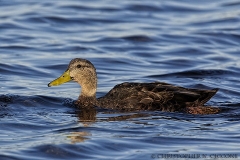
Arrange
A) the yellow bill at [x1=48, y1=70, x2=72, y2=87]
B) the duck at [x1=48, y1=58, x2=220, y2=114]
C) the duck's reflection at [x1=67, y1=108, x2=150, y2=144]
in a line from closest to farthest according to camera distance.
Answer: the duck's reflection at [x1=67, y1=108, x2=150, y2=144] → the duck at [x1=48, y1=58, x2=220, y2=114] → the yellow bill at [x1=48, y1=70, x2=72, y2=87]

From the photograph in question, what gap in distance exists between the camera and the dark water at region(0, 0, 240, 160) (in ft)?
36.7

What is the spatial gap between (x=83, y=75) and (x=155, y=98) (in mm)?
1592

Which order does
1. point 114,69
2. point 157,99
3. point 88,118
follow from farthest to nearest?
point 114,69 → point 157,99 → point 88,118

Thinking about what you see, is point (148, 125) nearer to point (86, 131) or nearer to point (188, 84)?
point (86, 131)

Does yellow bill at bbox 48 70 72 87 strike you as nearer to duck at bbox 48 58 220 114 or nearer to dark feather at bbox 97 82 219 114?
duck at bbox 48 58 220 114

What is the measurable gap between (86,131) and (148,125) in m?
1.08

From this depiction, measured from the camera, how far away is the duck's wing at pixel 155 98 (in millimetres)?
13578

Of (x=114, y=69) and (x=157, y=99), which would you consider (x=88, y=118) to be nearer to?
(x=157, y=99)

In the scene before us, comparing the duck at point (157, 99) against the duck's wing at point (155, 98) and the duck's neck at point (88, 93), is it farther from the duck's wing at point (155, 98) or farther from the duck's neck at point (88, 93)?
the duck's neck at point (88, 93)

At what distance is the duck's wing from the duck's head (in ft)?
2.05

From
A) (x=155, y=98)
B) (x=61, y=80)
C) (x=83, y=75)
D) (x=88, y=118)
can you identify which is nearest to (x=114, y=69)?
(x=83, y=75)

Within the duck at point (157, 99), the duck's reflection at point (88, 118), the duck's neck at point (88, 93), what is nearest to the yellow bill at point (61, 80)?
the duck at point (157, 99)

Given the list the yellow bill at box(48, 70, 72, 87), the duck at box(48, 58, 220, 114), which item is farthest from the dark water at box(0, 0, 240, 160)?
the yellow bill at box(48, 70, 72, 87)

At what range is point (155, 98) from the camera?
1362 cm
